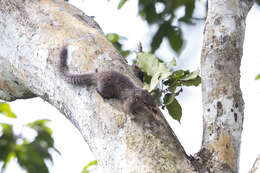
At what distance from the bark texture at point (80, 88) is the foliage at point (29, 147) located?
344 millimetres

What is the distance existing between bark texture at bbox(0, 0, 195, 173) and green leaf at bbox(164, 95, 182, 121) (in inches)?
8.4

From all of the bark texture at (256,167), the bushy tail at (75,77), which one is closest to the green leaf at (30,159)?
the bushy tail at (75,77)

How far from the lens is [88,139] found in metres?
1.56

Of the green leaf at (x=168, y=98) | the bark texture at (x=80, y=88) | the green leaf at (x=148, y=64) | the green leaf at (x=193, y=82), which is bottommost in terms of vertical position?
the bark texture at (x=80, y=88)

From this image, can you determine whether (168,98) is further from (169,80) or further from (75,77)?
(75,77)

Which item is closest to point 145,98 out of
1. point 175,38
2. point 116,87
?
point 116,87

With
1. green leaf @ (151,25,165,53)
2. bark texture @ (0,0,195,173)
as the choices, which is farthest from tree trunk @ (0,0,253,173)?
green leaf @ (151,25,165,53)

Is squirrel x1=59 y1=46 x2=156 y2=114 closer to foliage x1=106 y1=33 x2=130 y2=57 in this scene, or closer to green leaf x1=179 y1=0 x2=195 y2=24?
green leaf x1=179 y1=0 x2=195 y2=24

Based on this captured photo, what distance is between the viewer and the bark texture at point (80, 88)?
4.69 feet

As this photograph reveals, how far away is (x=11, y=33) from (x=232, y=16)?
40.8 inches

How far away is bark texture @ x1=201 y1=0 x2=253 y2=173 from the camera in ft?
5.39

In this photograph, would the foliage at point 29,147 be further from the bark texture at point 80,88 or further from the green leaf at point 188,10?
the green leaf at point 188,10

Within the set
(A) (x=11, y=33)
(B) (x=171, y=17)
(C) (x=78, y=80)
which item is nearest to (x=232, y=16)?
(B) (x=171, y=17)

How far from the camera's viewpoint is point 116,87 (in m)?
1.61
